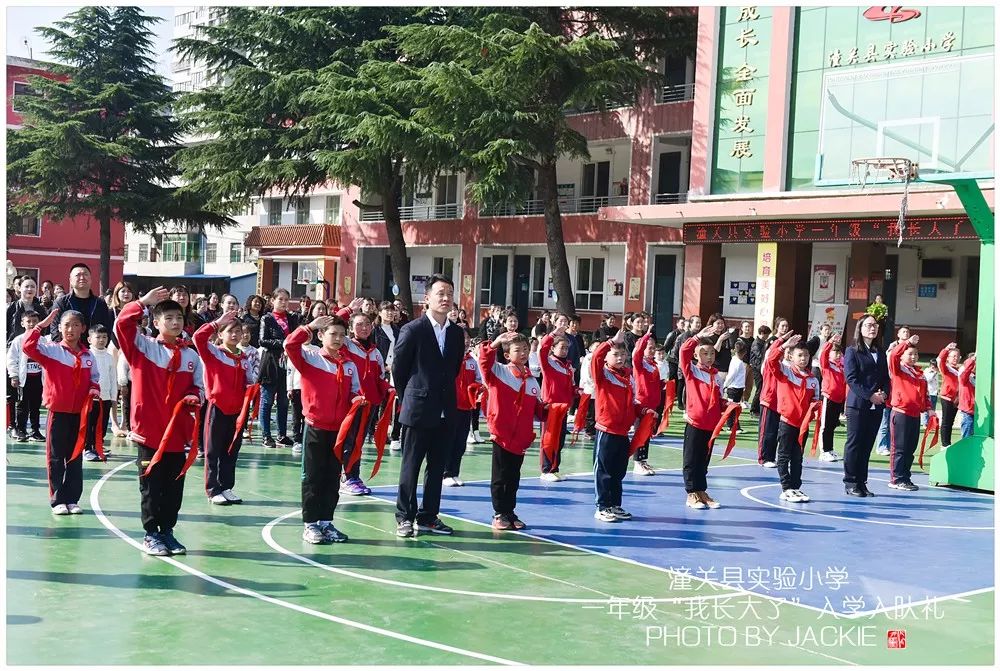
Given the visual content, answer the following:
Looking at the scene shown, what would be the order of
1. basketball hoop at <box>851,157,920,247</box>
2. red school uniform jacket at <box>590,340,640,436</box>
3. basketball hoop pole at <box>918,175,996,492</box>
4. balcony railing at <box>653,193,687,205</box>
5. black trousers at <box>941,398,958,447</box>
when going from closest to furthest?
red school uniform jacket at <box>590,340,640,436</box> → basketball hoop pole at <box>918,175,996,492</box> → basketball hoop at <box>851,157,920,247</box> → black trousers at <box>941,398,958,447</box> → balcony railing at <box>653,193,687,205</box>

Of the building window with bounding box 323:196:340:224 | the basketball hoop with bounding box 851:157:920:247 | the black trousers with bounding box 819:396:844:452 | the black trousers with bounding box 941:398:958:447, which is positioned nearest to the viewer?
the black trousers with bounding box 819:396:844:452

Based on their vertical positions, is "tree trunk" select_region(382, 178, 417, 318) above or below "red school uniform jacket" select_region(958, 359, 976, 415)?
above

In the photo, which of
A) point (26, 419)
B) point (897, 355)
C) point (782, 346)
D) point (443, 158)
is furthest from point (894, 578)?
point (443, 158)

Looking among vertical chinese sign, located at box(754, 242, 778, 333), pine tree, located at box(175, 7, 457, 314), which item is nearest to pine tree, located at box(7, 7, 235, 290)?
pine tree, located at box(175, 7, 457, 314)

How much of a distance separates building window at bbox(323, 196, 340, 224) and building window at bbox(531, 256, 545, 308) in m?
11.4

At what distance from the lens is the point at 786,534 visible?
9.05m

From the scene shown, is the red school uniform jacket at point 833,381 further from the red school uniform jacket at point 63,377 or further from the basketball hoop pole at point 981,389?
the red school uniform jacket at point 63,377

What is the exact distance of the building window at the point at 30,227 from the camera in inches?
1804

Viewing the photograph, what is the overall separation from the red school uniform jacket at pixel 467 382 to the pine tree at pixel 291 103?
16.9 meters

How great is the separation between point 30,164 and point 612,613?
3468 cm

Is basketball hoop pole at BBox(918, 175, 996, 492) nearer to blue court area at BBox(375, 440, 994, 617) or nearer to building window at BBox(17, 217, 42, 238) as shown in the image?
blue court area at BBox(375, 440, 994, 617)

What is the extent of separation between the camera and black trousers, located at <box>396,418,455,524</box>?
830 centimetres

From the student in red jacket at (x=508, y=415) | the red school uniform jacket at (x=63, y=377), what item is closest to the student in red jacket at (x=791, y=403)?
the student in red jacket at (x=508, y=415)

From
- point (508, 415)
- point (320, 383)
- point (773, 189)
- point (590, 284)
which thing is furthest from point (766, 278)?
point (320, 383)
